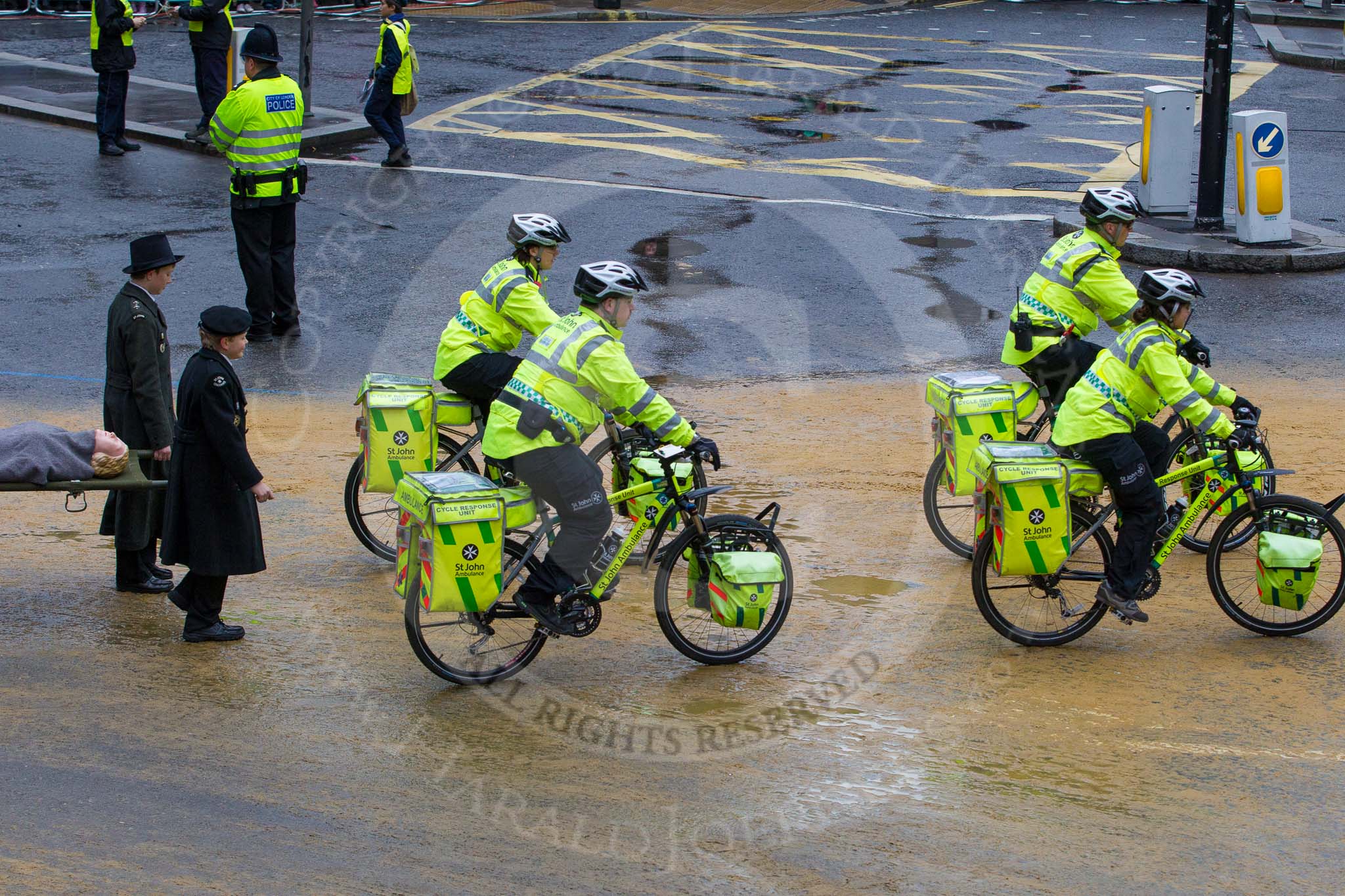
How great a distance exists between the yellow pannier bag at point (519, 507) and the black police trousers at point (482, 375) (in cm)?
139

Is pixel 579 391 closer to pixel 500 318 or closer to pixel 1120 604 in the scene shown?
pixel 500 318

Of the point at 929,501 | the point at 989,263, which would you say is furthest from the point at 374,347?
the point at 989,263

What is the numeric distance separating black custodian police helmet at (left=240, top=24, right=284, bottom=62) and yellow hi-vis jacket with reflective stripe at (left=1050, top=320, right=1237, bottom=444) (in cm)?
727

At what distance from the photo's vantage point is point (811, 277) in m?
13.8

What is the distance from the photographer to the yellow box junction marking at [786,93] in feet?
60.1

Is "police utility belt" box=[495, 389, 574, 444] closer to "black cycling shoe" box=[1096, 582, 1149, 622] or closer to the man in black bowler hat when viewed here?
the man in black bowler hat

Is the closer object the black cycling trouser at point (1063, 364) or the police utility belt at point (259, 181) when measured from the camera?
the black cycling trouser at point (1063, 364)

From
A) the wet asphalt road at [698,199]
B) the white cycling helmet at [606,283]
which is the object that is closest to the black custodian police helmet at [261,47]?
the wet asphalt road at [698,199]

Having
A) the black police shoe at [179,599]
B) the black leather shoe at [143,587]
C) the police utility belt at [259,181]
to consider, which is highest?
the police utility belt at [259,181]

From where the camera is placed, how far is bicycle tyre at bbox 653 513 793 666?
6.86 m

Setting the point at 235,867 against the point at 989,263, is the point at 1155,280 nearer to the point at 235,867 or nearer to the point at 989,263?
the point at 235,867

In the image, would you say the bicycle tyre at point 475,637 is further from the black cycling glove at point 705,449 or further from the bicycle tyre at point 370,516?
the bicycle tyre at point 370,516

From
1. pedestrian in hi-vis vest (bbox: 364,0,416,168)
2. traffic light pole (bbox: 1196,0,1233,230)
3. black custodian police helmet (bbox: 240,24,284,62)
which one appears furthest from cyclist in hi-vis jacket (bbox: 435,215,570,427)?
pedestrian in hi-vis vest (bbox: 364,0,416,168)

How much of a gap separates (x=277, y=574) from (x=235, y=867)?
292 cm
